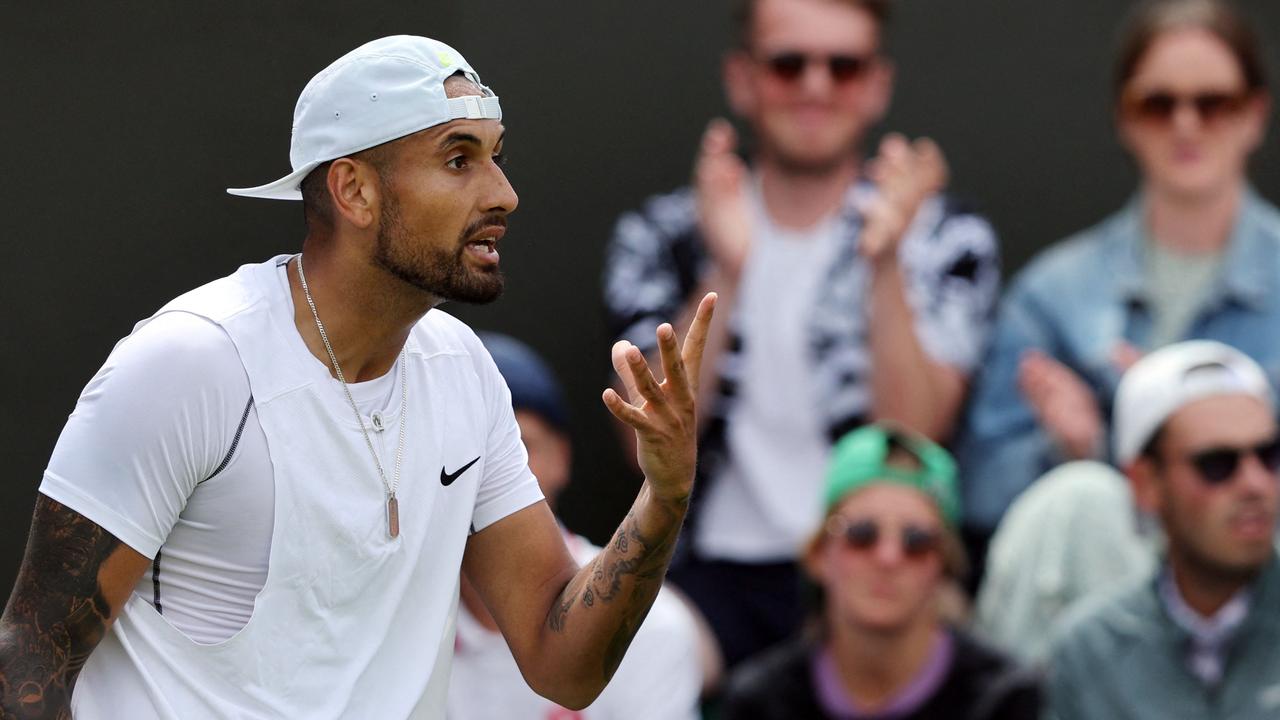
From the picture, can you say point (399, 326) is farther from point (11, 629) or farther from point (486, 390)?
point (11, 629)

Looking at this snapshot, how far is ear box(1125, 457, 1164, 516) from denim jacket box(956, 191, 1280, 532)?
406 millimetres

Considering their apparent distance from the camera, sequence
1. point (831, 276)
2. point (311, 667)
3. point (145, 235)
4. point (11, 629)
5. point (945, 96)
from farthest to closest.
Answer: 1. point (945, 96)
2. point (145, 235)
3. point (831, 276)
4. point (311, 667)
5. point (11, 629)

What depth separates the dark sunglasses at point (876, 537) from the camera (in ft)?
14.0

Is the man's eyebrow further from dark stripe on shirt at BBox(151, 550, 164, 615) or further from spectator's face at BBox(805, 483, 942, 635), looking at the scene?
spectator's face at BBox(805, 483, 942, 635)

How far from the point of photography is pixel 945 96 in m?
5.73

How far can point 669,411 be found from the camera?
263 cm

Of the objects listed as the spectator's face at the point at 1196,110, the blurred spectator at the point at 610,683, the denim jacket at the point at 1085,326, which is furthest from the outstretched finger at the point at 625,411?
the spectator's face at the point at 1196,110

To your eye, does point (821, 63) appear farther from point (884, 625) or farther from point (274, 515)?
point (274, 515)

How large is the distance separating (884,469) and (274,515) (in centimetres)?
201

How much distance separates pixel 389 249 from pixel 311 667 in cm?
60

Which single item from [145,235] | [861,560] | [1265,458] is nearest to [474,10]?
[145,235]

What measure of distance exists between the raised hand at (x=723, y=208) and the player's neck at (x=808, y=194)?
97mm

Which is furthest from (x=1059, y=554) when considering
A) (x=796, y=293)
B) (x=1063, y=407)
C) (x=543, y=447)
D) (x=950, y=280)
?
(x=543, y=447)

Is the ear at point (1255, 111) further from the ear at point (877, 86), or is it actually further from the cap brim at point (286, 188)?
the cap brim at point (286, 188)
